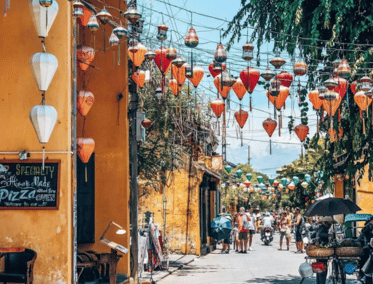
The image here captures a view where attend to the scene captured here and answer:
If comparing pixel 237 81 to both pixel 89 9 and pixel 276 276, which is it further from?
pixel 276 276

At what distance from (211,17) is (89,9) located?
7.95ft

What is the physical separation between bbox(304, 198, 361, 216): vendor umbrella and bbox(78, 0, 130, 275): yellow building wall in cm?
446

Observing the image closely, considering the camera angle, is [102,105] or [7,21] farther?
[102,105]

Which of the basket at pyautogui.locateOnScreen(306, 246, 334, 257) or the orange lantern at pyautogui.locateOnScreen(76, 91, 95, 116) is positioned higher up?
the orange lantern at pyautogui.locateOnScreen(76, 91, 95, 116)

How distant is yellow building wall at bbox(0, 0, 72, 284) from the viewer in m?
9.85

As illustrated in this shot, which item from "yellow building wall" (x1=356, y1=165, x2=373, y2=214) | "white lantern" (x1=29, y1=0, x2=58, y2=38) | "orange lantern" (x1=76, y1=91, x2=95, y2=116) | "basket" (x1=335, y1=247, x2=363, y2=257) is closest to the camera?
"white lantern" (x1=29, y1=0, x2=58, y2=38)

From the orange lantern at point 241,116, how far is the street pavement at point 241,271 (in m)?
5.28

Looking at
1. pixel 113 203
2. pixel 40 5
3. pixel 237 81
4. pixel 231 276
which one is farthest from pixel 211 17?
pixel 231 276

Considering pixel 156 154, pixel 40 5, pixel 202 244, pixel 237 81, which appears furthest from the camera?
pixel 202 244

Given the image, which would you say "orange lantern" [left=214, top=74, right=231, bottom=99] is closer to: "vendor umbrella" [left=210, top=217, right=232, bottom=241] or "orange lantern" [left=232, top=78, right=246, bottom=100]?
"orange lantern" [left=232, top=78, right=246, bottom=100]

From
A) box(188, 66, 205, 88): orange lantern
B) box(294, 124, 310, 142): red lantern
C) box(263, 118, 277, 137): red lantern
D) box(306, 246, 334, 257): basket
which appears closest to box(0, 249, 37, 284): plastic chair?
box(188, 66, 205, 88): orange lantern

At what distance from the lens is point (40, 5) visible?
29.8 feet

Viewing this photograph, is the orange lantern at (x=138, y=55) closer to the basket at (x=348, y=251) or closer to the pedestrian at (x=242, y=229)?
the basket at (x=348, y=251)

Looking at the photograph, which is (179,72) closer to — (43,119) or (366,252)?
(43,119)
